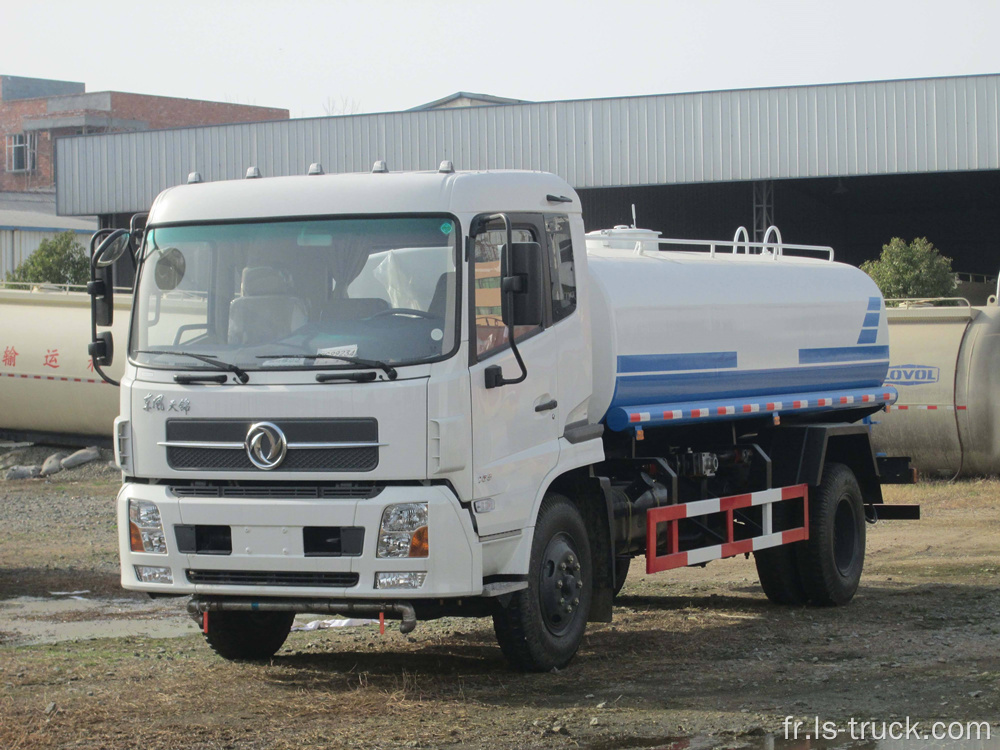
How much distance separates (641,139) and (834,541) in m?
23.0

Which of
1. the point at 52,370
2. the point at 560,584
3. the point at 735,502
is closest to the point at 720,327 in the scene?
the point at 735,502

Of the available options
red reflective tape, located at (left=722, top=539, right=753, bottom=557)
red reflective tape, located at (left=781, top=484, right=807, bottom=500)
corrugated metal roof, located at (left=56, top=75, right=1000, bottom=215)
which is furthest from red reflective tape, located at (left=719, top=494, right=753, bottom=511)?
corrugated metal roof, located at (left=56, top=75, right=1000, bottom=215)

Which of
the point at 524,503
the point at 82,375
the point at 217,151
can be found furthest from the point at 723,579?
the point at 217,151

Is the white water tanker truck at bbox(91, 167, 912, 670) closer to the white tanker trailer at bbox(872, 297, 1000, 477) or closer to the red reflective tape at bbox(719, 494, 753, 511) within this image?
the red reflective tape at bbox(719, 494, 753, 511)

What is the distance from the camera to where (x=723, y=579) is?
41.7ft

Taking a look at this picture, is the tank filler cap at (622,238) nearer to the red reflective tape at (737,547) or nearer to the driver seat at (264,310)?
the red reflective tape at (737,547)

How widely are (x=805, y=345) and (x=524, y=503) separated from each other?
4.27 meters

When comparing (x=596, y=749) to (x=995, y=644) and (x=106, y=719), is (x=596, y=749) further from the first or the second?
(x=995, y=644)

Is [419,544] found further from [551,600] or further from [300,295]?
[300,295]

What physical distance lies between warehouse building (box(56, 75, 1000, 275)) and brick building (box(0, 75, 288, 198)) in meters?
26.5

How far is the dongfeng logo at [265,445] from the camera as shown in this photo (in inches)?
277

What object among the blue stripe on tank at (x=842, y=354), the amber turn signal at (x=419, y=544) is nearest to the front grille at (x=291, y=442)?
the amber turn signal at (x=419, y=544)

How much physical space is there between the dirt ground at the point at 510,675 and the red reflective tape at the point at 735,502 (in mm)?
887

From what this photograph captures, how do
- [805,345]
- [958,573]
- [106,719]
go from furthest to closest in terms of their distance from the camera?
[958,573]
[805,345]
[106,719]
